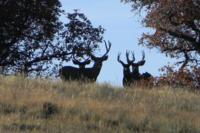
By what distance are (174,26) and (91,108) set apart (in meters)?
19.6

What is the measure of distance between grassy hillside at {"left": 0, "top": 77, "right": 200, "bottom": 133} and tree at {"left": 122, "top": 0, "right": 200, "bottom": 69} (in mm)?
15384

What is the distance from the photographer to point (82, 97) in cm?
1647

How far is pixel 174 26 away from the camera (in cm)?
3428

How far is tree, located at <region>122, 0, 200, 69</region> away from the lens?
33500 mm

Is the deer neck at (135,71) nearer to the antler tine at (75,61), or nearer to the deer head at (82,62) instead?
the deer head at (82,62)

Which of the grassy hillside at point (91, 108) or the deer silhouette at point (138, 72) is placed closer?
the grassy hillside at point (91, 108)

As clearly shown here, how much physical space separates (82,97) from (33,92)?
966 millimetres

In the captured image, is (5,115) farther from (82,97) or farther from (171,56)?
(171,56)

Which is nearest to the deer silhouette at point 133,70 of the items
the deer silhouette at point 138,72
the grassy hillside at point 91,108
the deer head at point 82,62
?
the deer silhouette at point 138,72

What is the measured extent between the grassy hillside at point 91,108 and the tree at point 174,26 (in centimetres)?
1538

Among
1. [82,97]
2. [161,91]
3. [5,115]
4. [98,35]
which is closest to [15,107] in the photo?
[5,115]

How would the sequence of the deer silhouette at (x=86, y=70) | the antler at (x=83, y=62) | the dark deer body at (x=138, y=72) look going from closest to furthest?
the deer silhouette at (x=86, y=70)
the dark deer body at (x=138, y=72)
the antler at (x=83, y=62)

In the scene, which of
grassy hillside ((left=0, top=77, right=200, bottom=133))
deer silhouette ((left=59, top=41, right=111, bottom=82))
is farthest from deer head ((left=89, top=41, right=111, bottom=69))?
grassy hillside ((left=0, top=77, right=200, bottom=133))

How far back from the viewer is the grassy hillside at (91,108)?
13.5 metres
